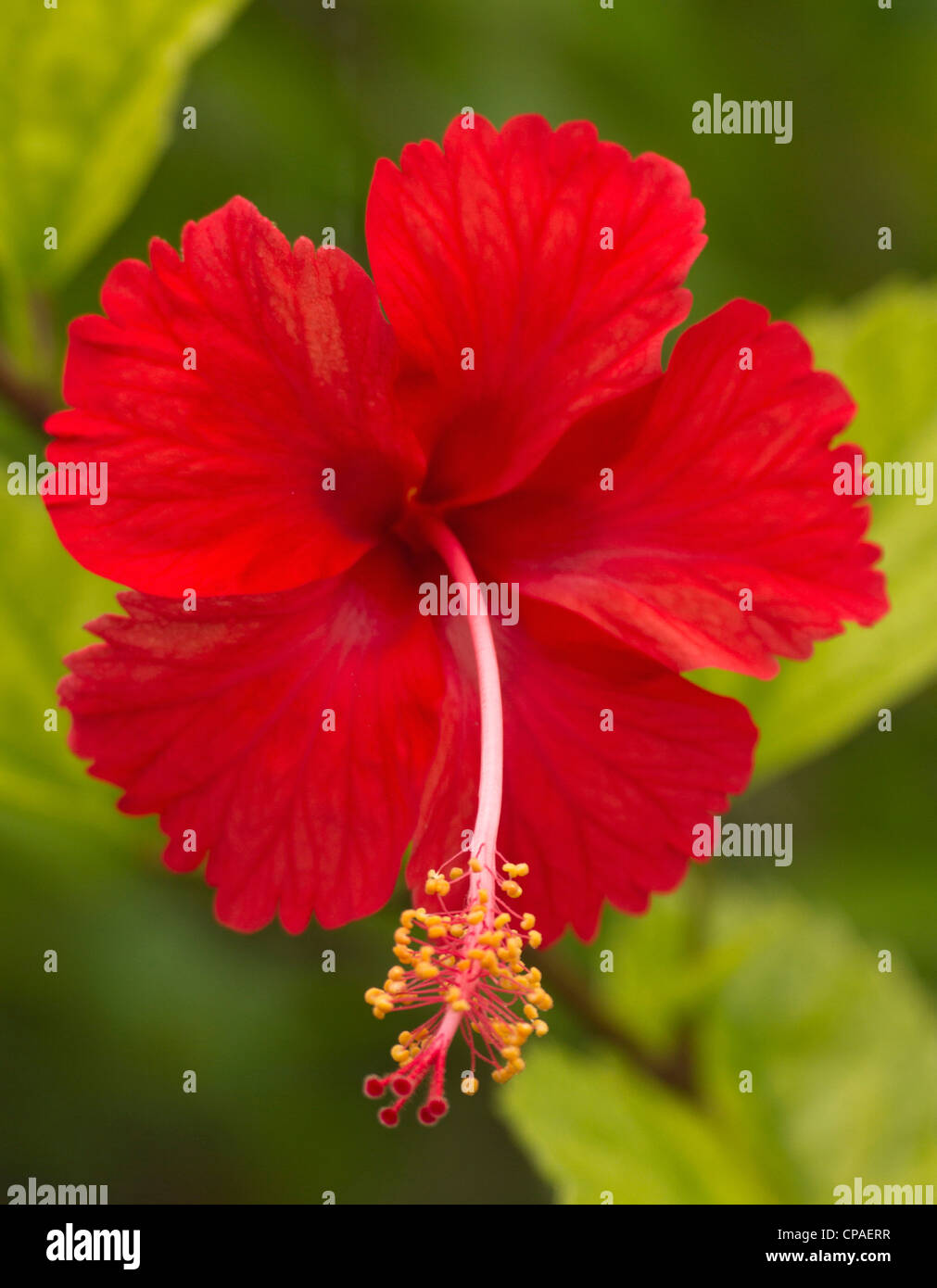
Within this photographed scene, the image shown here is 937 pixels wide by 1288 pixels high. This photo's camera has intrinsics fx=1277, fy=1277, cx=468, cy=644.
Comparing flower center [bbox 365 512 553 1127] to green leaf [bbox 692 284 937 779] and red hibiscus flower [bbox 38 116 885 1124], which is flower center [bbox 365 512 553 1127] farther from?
green leaf [bbox 692 284 937 779]

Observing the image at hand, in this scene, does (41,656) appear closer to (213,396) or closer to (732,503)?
(213,396)

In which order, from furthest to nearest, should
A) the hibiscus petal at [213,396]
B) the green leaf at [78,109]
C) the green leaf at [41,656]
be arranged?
the green leaf at [41,656] < the green leaf at [78,109] < the hibiscus petal at [213,396]

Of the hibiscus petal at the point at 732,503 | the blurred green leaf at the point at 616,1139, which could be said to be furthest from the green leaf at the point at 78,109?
the blurred green leaf at the point at 616,1139

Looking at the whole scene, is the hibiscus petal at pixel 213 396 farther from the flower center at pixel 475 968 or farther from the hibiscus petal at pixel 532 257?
the flower center at pixel 475 968

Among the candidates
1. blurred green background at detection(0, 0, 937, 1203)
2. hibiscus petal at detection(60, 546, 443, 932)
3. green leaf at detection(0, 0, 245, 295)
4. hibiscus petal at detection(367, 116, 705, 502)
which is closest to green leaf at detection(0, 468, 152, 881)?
blurred green background at detection(0, 0, 937, 1203)

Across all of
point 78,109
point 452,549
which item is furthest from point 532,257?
point 78,109
